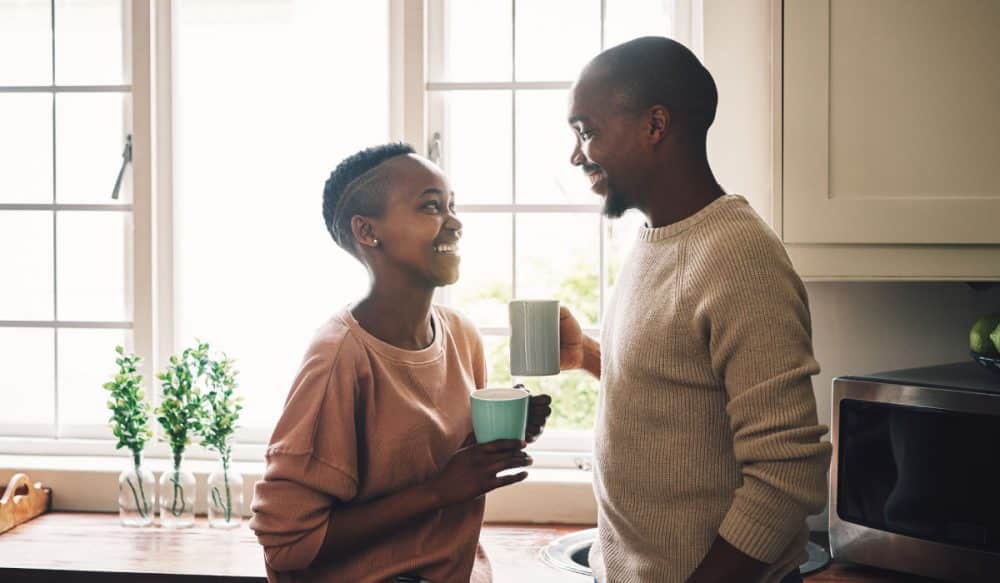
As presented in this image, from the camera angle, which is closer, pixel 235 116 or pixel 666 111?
pixel 666 111

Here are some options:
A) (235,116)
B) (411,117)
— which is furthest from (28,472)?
(411,117)

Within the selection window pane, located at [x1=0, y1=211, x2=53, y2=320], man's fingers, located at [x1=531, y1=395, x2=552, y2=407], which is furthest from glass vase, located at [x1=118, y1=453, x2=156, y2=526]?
man's fingers, located at [x1=531, y1=395, x2=552, y2=407]

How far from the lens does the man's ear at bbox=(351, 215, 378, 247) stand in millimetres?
1411

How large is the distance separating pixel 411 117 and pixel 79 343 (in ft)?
3.36

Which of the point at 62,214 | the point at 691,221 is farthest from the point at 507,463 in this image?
the point at 62,214

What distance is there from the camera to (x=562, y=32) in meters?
2.14

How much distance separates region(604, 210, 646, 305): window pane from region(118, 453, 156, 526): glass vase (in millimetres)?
1115

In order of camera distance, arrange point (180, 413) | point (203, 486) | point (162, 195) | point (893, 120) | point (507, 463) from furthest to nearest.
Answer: point (162, 195) → point (203, 486) → point (180, 413) → point (893, 120) → point (507, 463)

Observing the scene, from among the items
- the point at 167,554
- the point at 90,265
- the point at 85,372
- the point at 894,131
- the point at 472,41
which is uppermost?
the point at 472,41

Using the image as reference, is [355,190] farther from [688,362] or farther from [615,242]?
[615,242]

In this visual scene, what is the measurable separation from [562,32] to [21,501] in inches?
63.6

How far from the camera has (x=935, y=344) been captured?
2041mm

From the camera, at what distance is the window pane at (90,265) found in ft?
7.50

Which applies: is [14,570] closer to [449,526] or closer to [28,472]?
[28,472]
